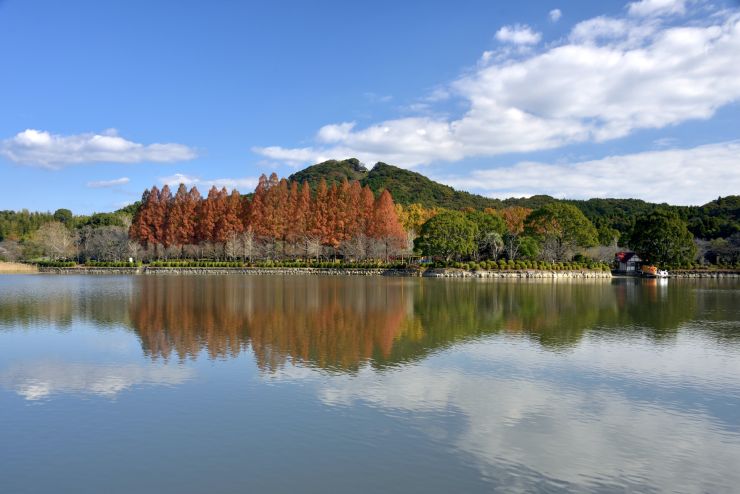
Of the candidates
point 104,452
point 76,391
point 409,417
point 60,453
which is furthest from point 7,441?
point 409,417

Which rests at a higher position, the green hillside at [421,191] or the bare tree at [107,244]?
the green hillside at [421,191]

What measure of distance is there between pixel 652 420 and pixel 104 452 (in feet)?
26.6

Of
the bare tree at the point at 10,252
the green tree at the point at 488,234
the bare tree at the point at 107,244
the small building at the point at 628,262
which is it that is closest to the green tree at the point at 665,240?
the small building at the point at 628,262

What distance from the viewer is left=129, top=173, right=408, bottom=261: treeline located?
61062mm

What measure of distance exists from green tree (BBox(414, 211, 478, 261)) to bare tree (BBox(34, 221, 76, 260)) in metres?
47.4

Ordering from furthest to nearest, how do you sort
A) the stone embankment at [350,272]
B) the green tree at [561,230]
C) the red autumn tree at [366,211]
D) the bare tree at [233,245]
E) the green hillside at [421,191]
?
1. the green hillside at [421,191]
2. the red autumn tree at [366,211]
3. the bare tree at [233,245]
4. the green tree at [561,230]
5. the stone embankment at [350,272]

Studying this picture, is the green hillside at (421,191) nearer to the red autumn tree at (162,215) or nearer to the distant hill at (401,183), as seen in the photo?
the distant hill at (401,183)

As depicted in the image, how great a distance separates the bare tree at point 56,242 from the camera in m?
69.1

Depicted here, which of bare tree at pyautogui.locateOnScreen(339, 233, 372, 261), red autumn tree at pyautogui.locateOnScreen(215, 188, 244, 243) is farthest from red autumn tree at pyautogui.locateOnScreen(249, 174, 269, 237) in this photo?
bare tree at pyautogui.locateOnScreen(339, 233, 372, 261)

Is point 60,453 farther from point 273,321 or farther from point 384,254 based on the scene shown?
point 384,254

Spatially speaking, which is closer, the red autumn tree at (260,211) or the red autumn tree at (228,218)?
the red autumn tree at (260,211)

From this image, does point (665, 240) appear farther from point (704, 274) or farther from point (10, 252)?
point (10, 252)

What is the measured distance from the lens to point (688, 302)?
28.0m

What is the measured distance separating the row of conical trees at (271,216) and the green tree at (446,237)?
26.6ft
